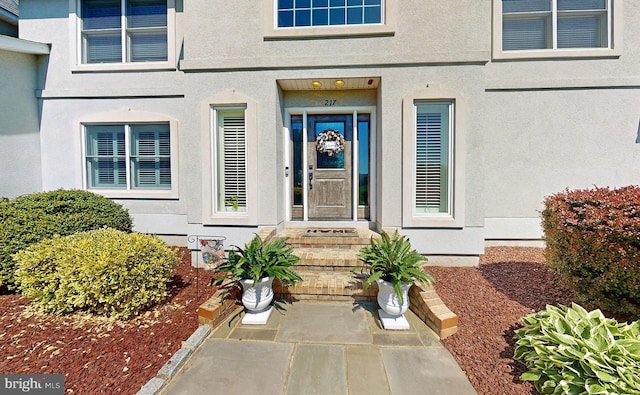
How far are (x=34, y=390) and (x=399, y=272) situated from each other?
3.86 meters

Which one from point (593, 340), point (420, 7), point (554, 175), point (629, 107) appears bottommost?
point (593, 340)

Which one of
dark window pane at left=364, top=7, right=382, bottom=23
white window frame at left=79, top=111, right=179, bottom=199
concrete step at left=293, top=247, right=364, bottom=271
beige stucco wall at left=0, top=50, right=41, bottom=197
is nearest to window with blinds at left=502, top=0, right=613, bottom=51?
dark window pane at left=364, top=7, right=382, bottom=23

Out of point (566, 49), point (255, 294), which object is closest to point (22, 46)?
point (255, 294)

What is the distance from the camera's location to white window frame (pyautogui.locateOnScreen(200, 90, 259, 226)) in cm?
539

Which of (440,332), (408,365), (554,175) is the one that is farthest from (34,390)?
(554,175)

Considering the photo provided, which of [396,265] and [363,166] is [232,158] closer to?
[363,166]

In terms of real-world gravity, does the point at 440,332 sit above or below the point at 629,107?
below

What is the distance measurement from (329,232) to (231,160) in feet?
8.21

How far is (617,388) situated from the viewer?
80.0 inches

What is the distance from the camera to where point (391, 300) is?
354 centimetres

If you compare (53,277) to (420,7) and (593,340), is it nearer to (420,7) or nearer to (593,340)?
(593,340)

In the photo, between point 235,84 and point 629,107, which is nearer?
point 235,84

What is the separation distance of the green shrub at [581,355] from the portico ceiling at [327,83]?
4.65 meters

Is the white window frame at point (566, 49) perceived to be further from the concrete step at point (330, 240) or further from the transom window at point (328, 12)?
the concrete step at point (330, 240)
